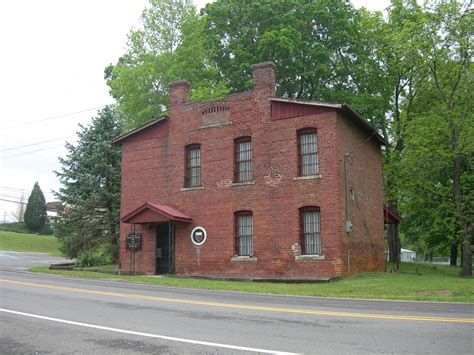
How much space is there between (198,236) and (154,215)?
2.34m

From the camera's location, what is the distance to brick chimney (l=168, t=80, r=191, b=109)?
2542 cm

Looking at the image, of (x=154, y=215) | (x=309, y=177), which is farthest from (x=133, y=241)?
(x=309, y=177)

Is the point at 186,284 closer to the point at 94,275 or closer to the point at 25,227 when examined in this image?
the point at 94,275

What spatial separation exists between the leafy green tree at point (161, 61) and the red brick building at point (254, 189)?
959 centimetres

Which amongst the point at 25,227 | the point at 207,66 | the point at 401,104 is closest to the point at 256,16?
the point at 207,66

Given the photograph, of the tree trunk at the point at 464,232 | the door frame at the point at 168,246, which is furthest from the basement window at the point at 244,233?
the tree trunk at the point at 464,232

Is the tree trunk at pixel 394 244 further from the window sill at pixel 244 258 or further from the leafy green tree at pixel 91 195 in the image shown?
the leafy green tree at pixel 91 195

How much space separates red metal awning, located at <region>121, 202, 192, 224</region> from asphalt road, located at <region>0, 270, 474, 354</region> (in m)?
9.40

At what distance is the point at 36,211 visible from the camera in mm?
65062

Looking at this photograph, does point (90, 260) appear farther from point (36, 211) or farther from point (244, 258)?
point (36, 211)

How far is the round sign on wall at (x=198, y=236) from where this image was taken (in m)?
23.5

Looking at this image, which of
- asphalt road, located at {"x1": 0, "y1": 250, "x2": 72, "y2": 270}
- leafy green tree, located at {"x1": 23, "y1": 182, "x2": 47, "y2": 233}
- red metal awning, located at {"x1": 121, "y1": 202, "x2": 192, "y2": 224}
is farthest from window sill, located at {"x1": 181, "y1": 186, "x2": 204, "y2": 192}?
leafy green tree, located at {"x1": 23, "y1": 182, "x2": 47, "y2": 233}

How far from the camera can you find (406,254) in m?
78.9

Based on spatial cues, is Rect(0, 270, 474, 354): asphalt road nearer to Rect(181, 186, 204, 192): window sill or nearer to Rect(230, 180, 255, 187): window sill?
Rect(230, 180, 255, 187): window sill
